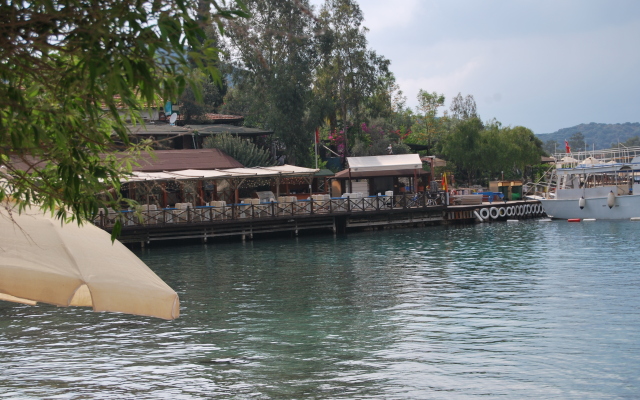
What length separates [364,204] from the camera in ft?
127

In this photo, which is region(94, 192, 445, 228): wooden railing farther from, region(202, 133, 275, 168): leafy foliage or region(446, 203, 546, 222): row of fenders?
region(202, 133, 275, 168): leafy foliage

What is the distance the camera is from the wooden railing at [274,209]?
33.9 metres

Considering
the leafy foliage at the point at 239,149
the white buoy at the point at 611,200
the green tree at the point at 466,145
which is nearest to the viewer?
the white buoy at the point at 611,200

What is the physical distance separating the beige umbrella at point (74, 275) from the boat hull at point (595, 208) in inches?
1621

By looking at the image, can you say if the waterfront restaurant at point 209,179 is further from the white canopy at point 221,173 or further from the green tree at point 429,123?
the green tree at point 429,123

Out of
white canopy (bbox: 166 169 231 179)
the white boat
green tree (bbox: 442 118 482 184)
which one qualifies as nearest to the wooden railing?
white canopy (bbox: 166 169 231 179)

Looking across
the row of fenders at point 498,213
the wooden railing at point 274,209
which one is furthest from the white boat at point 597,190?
the wooden railing at point 274,209

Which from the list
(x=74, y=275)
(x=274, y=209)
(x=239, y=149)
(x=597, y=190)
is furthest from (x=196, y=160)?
(x=74, y=275)

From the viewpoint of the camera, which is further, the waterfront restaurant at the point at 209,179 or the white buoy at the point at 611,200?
the white buoy at the point at 611,200

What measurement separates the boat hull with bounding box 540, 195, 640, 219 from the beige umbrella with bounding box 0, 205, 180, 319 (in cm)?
4118

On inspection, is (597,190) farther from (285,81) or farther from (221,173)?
(221,173)

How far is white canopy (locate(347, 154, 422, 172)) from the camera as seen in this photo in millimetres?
43875

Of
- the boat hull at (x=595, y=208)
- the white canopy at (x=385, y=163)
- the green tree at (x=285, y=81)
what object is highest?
the green tree at (x=285, y=81)

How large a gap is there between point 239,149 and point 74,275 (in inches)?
1569
